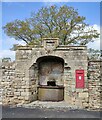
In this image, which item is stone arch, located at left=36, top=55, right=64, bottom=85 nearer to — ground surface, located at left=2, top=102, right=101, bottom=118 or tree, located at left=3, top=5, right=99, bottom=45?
ground surface, located at left=2, top=102, right=101, bottom=118

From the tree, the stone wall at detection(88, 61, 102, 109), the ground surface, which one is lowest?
the ground surface

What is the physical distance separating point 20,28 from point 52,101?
12464 mm

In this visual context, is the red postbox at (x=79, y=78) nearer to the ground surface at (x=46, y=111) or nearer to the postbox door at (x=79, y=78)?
the postbox door at (x=79, y=78)

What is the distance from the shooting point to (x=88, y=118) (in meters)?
8.59

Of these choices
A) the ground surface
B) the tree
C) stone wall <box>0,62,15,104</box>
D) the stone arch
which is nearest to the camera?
the ground surface

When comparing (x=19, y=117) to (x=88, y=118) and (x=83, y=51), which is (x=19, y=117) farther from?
(x=83, y=51)

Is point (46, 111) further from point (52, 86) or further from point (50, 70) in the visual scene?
point (50, 70)

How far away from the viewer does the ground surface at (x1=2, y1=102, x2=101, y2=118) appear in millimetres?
8875

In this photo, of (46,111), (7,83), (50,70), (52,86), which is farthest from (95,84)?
(7,83)

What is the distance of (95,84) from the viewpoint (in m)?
11.3

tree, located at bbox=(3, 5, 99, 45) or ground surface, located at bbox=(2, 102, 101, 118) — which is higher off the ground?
tree, located at bbox=(3, 5, 99, 45)

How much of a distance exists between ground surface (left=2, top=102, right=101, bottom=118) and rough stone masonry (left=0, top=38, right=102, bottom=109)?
64 centimetres

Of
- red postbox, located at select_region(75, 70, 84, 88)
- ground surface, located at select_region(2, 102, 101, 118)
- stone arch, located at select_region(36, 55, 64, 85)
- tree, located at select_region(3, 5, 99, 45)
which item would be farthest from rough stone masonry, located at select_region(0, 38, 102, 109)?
tree, located at select_region(3, 5, 99, 45)

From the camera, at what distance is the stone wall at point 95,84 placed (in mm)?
11156
